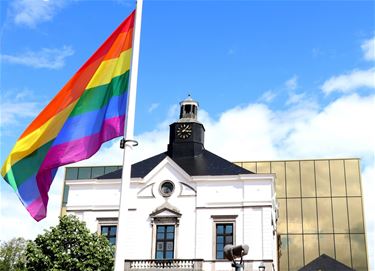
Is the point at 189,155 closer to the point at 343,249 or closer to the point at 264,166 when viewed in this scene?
the point at 264,166

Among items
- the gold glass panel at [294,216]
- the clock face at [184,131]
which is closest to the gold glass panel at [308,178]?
the gold glass panel at [294,216]

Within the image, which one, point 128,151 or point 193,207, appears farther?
point 193,207

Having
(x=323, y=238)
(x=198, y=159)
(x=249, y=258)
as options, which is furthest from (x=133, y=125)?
(x=323, y=238)

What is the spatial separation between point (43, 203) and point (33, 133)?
164cm

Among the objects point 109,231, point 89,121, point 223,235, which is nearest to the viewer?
point 89,121

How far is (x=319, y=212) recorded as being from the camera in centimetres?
6694

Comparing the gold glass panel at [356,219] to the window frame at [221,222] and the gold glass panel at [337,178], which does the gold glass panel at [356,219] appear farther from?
the window frame at [221,222]

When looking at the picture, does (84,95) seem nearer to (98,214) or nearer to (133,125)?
(133,125)

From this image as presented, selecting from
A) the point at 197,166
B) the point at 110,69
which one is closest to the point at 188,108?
the point at 197,166

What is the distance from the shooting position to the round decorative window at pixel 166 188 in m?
40.0

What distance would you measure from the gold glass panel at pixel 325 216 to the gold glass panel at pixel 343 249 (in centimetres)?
138

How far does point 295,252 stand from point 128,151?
56.9 m

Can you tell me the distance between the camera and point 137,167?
1731 inches

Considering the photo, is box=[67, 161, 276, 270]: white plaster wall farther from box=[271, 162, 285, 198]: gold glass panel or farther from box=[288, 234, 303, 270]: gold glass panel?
box=[271, 162, 285, 198]: gold glass panel
